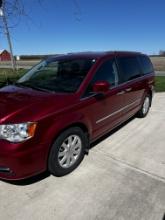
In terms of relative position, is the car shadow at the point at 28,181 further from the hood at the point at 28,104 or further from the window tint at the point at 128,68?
the window tint at the point at 128,68

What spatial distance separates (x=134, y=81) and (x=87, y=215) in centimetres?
335

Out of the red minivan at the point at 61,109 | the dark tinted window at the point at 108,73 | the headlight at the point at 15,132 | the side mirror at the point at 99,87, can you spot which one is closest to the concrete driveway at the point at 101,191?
the red minivan at the point at 61,109

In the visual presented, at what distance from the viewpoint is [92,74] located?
3.95m

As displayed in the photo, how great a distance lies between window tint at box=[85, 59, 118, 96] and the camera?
3.94m

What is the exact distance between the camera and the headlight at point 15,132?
2.88m

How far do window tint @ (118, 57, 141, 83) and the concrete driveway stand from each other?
1459mm

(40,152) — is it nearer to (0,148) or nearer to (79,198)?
(0,148)

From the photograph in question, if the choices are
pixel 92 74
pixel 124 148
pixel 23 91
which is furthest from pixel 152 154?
pixel 23 91

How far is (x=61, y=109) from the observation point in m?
3.28

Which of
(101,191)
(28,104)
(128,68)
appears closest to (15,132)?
(28,104)

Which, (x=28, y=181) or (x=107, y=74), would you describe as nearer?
(x=28, y=181)

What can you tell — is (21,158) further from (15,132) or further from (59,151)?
(59,151)

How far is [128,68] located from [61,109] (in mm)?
2477

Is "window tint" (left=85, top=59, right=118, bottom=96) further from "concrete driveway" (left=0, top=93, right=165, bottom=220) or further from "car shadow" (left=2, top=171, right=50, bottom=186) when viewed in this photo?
"car shadow" (left=2, top=171, right=50, bottom=186)
